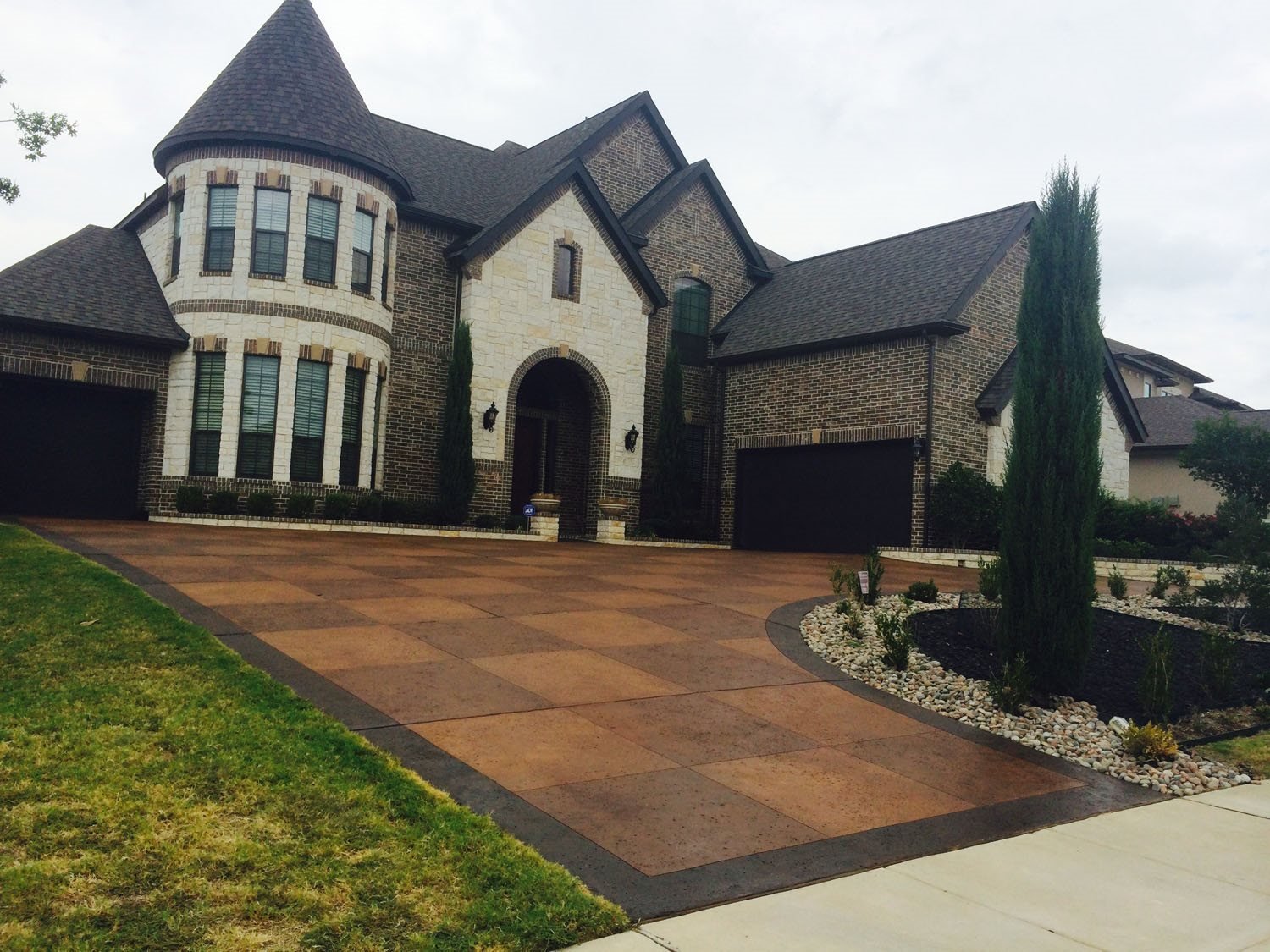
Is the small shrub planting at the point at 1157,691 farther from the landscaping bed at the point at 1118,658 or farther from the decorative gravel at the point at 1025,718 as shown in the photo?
the decorative gravel at the point at 1025,718

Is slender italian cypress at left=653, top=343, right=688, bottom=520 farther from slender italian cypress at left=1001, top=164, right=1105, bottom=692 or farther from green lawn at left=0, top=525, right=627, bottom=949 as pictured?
green lawn at left=0, top=525, right=627, bottom=949

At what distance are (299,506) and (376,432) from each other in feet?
8.79

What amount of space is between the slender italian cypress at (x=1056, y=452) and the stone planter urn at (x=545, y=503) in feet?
44.5

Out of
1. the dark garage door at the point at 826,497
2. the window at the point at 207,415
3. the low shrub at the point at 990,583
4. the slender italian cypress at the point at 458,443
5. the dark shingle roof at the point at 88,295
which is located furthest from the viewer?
the dark garage door at the point at 826,497

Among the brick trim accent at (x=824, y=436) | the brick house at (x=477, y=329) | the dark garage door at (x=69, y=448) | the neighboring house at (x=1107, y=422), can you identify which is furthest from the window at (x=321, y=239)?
the neighboring house at (x=1107, y=422)

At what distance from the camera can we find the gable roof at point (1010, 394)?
21.5m

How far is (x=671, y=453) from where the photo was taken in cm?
2442

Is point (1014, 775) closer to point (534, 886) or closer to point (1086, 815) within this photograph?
point (1086, 815)

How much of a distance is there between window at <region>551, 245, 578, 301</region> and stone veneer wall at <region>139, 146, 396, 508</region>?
4.97 meters

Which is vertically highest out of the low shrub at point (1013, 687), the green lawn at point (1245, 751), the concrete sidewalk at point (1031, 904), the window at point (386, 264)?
the window at point (386, 264)

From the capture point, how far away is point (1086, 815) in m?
5.98

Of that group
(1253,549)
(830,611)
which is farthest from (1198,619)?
(830,611)

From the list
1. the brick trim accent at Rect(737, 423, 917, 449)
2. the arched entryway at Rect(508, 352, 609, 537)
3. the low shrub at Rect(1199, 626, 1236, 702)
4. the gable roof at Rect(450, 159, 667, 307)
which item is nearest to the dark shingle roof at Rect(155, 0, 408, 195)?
the gable roof at Rect(450, 159, 667, 307)

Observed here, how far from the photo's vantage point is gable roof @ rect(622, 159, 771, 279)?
25547 millimetres
